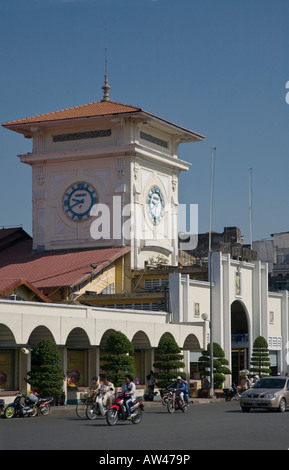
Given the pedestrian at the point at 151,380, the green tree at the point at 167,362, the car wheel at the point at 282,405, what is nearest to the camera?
the car wheel at the point at 282,405

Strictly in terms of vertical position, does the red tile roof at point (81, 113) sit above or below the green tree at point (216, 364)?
above

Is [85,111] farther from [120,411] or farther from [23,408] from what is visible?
[120,411]

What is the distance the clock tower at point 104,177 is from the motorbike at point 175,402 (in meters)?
26.1

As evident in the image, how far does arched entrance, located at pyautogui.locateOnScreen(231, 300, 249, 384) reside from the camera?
217 ft

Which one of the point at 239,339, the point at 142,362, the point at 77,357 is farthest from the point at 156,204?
the point at 77,357

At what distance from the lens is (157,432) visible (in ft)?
91.6

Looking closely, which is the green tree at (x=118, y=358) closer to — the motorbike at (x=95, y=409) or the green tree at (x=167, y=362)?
the green tree at (x=167, y=362)

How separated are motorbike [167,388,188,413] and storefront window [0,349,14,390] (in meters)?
7.61

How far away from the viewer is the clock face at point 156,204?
70.4 metres

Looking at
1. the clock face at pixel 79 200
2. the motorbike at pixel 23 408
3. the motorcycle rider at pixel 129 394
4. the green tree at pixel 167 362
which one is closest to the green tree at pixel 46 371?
the motorbike at pixel 23 408

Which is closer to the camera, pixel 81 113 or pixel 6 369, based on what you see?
pixel 6 369

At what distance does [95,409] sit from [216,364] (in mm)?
21859

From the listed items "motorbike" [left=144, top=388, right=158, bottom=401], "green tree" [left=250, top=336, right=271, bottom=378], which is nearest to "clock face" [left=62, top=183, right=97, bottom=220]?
"green tree" [left=250, top=336, right=271, bottom=378]

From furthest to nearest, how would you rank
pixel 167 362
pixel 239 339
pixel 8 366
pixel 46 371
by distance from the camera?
1. pixel 239 339
2. pixel 167 362
3. pixel 8 366
4. pixel 46 371
